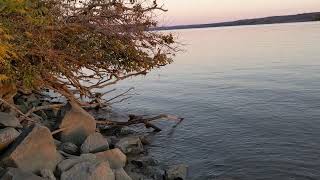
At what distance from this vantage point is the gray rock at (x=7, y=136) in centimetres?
1341

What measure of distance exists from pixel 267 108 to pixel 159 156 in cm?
1061

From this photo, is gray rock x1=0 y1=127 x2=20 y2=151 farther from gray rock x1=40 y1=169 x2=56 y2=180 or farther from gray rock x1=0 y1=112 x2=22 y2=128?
gray rock x1=40 y1=169 x2=56 y2=180

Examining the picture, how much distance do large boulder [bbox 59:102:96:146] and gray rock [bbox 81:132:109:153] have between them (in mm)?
917

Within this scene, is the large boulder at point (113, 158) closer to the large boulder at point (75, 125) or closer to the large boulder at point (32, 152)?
the large boulder at point (32, 152)

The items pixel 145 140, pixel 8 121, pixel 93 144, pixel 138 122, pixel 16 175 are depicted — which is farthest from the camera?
pixel 138 122

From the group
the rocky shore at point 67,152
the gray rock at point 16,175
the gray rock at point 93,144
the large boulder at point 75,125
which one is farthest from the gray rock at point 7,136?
the large boulder at point 75,125

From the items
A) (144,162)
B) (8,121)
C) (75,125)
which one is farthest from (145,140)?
(8,121)

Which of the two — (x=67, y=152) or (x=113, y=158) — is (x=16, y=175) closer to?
(x=67, y=152)

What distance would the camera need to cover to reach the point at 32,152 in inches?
506

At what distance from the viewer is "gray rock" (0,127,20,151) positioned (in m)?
13.4

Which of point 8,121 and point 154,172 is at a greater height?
point 8,121

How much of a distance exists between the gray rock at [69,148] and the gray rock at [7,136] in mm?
1933

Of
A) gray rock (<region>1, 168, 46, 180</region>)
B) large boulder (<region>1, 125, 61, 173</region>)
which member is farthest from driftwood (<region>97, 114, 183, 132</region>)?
gray rock (<region>1, 168, 46, 180</region>)

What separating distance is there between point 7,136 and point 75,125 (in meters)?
3.38
